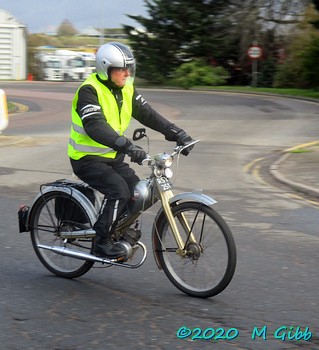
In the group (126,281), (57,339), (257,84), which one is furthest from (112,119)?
(257,84)

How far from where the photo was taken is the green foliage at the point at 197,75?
4281 cm

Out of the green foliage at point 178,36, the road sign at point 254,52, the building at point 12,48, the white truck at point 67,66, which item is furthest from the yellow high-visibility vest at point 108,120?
the building at point 12,48

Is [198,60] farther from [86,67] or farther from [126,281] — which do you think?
[126,281]

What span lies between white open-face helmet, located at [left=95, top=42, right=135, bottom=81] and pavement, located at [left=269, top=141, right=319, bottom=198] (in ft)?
17.0

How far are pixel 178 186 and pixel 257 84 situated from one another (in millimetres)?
33972

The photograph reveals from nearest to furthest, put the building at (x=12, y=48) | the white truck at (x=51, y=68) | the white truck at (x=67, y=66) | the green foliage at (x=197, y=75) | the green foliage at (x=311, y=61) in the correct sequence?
1. the green foliage at (x=311, y=61)
2. the green foliage at (x=197, y=75)
3. the white truck at (x=67, y=66)
4. the white truck at (x=51, y=68)
5. the building at (x=12, y=48)

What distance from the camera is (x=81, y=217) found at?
5.82m

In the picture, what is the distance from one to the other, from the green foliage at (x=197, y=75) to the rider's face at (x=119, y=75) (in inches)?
1466

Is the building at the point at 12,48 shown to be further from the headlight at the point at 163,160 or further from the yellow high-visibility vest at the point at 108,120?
the headlight at the point at 163,160

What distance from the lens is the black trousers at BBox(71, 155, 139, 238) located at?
5.48 meters

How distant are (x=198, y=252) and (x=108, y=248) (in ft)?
2.28

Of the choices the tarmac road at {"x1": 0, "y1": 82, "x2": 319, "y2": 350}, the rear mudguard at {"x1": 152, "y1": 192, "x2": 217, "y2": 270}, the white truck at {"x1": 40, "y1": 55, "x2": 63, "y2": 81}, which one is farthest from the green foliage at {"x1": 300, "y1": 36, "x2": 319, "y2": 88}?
the rear mudguard at {"x1": 152, "y1": 192, "x2": 217, "y2": 270}

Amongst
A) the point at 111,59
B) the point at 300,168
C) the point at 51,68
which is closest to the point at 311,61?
the point at 51,68

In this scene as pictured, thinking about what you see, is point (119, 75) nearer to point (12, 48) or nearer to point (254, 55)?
point (254, 55)
